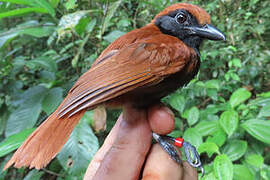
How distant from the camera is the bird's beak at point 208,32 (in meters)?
0.99

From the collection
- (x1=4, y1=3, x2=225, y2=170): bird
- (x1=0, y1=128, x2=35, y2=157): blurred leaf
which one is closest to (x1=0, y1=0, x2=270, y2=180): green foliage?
(x1=0, y1=128, x2=35, y2=157): blurred leaf

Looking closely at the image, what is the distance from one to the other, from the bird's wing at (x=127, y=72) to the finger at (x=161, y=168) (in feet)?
1.36

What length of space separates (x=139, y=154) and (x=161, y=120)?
201 mm

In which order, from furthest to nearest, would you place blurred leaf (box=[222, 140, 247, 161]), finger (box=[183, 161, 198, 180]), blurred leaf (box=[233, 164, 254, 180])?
blurred leaf (box=[222, 140, 247, 161])
blurred leaf (box=[233, 164, 254, 180])
finger (box=[183, 161, 198, 180])

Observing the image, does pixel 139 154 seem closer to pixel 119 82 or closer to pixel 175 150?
pixel 175 150

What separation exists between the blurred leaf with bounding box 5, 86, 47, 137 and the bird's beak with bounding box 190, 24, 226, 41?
3.62 ft

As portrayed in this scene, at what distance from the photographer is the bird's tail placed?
75 cm

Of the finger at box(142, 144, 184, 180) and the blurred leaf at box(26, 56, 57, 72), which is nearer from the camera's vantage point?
the finger at box(142, 144, 184, 180)

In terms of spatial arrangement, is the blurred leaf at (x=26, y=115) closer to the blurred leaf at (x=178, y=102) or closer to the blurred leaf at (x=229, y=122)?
the blurred leaf at (x=178, y=102)

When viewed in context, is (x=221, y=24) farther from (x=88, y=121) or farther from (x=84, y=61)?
(x=88, y=121)

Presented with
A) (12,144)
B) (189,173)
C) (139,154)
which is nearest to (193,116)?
(189,173)

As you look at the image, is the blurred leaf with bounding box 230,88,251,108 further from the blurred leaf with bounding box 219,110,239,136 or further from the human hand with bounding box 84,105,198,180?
the human hand with bounding box 84,105,198,180

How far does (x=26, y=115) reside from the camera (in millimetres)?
1352

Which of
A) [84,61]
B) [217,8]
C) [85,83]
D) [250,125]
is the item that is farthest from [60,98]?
[217,8]
